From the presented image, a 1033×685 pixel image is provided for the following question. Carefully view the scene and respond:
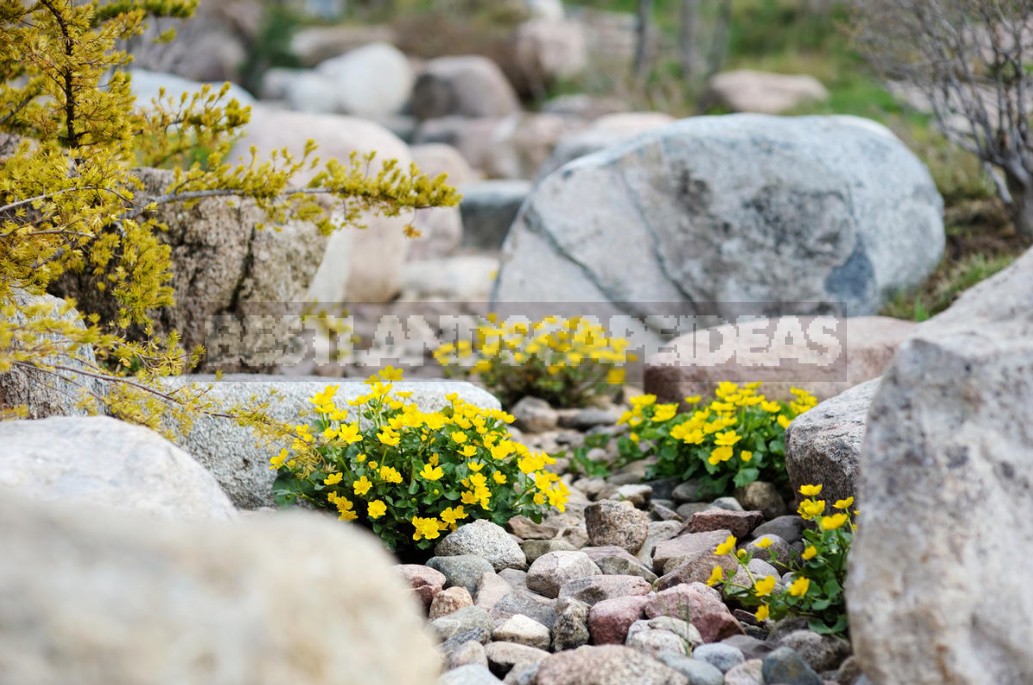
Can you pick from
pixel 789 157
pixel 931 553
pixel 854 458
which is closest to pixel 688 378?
pixel 854 458

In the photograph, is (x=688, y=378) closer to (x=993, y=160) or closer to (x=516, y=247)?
(x=516, y=247)

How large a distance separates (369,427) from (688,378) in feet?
5.89

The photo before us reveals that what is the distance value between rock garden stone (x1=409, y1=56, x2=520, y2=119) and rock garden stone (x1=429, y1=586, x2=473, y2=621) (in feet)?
49.6

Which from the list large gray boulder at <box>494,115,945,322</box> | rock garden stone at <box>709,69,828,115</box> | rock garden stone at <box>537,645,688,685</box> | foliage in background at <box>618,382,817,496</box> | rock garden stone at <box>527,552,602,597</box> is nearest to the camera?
rock garden stone at <box>537,645,688,685</box>

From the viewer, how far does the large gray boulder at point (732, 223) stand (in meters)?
5.94

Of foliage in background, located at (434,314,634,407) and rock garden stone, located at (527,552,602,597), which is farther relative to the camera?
foliage in background, located at (434,314,634,407)

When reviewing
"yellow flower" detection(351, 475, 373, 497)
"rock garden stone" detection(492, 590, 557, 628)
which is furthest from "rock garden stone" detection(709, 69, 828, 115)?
"rock garden stone" detection(492, 590, 557, 628)

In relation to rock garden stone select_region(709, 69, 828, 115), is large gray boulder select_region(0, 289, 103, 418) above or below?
below

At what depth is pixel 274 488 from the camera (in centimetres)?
351

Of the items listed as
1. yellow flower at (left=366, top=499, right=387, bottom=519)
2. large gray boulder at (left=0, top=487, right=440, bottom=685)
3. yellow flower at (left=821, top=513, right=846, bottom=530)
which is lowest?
yellow flower at (left=366, top=499, right=387, bottom=519)

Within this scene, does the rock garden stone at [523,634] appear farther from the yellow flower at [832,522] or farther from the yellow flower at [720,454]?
the yellow flower at [720,454]

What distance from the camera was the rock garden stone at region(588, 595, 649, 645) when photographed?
9.16ft

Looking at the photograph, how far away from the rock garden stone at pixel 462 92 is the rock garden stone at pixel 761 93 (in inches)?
161

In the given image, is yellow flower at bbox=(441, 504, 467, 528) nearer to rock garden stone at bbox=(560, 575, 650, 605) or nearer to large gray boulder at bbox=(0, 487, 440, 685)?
rock garden stone at bbox=(560, 575, 650, 605)
